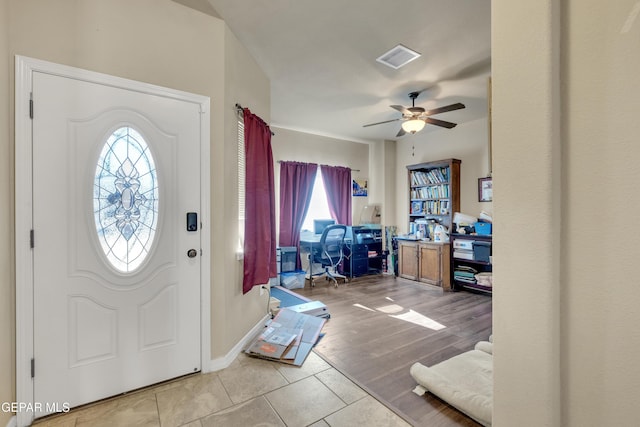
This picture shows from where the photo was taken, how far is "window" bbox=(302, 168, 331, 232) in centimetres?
547

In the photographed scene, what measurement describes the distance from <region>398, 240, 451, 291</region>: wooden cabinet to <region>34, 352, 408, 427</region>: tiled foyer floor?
10.0 feet

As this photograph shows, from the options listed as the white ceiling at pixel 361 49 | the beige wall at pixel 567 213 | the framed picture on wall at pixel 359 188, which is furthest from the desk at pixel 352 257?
the beige wall at pixel 567 213

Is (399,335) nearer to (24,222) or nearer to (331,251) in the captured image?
(331,251)

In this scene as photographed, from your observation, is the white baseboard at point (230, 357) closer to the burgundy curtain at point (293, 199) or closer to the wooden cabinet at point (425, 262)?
the burgundy curtain at point (293, 199)

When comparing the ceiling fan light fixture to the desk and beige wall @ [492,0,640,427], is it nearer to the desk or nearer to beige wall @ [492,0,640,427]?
the desk

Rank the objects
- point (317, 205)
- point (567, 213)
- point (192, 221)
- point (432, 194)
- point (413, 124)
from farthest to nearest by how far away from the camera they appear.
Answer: point (317, 205) → point (432, 194) → point (413, 124) → point (192, 221) → point (567, 213)

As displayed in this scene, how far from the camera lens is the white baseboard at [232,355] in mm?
2133

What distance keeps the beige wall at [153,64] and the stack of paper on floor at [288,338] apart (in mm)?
209

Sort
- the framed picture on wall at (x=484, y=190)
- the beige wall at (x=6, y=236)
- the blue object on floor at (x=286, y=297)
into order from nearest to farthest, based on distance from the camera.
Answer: the beige wall at (x=6, y=236)
the blue object on floor at (x=286, y=297)
the framed picture on wall at (x=484, y=190)

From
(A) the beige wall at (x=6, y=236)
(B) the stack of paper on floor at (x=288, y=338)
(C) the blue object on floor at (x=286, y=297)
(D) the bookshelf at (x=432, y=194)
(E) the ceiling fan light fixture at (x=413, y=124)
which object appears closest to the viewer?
(A) the beige wall at (x=6, y=236)

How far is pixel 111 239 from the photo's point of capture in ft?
5.98

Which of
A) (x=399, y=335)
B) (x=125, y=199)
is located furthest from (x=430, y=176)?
(x=125, y=199)

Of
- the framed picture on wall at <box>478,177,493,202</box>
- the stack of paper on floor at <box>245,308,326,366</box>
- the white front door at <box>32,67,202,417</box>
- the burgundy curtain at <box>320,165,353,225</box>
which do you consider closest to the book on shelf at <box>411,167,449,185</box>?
the framed picture on wall at <box>478,177,493,202</box>

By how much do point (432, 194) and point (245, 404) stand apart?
4449 mm
